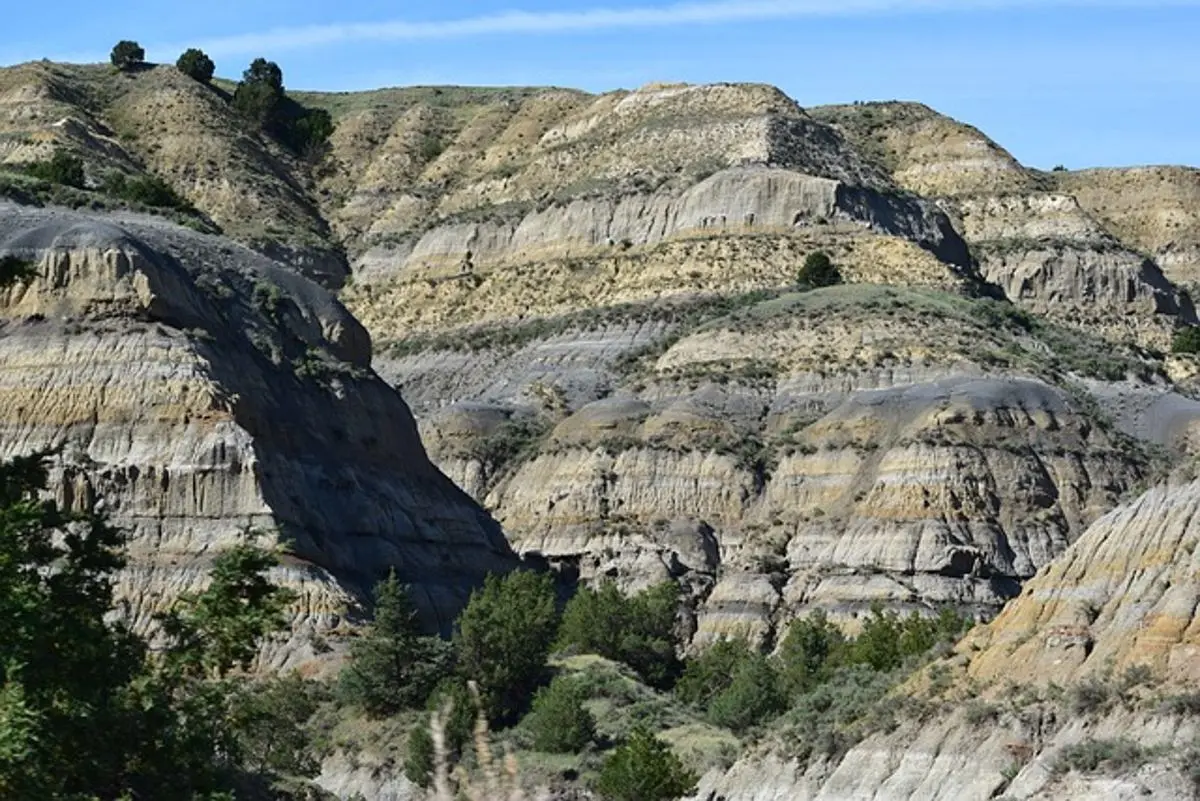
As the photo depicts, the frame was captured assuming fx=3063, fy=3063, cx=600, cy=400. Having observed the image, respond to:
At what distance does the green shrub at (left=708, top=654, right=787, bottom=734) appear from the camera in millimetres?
93312

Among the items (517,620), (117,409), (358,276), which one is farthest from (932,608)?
(358,276)

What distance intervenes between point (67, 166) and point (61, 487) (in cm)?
5018

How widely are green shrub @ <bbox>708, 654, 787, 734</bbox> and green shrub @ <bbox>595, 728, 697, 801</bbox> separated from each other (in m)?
9.50

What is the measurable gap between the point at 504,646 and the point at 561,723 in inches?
284

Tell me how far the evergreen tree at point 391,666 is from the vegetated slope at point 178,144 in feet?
215

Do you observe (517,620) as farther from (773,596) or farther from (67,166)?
(67,166)

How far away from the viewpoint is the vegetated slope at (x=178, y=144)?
166 meters

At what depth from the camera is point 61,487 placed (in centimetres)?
9256

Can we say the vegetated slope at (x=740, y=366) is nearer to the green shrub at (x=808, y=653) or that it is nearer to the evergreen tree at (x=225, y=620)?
the green shrub at (x=808, y=653)

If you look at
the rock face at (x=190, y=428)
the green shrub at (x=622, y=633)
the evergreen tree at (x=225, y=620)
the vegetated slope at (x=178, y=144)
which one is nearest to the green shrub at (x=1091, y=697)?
the evergreen tree at (x=225, y=620)

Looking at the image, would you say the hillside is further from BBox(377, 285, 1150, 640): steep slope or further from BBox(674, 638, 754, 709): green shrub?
BBox(674, 638, 754, 709): green shrub

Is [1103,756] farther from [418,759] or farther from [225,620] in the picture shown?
[225,620]

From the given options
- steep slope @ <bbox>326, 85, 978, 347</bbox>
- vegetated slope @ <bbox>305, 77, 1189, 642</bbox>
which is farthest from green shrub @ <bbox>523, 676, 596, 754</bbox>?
steep slope @ <bbox>326, 85, 978, 347</bbox>

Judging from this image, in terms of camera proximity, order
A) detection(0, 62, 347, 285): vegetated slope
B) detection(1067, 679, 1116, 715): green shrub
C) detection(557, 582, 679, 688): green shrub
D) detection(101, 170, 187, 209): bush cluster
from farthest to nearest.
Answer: detection(0, 62, 347, 285): vegetated slope → detection(101, 170, 187, 209): bush cluster → detection(557, 582, 679, 688): green shrub → detection(1067, 679, 1116, 715): green shrub
